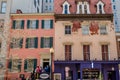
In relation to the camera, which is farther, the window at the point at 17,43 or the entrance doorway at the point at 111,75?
the window at the point at 17,43

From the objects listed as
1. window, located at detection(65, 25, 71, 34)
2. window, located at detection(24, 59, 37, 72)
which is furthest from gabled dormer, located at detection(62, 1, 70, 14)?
window, located at detection(24, 59, 37, 72)

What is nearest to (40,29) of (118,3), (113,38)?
(113,38)

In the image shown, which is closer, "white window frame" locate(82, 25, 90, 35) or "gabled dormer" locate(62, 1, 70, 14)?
"white window frame" locate(82, 25, 90, 35)

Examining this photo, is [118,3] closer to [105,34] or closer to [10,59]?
[105,34]

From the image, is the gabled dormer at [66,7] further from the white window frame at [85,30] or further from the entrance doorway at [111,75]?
the entrance doorway at [111,75]

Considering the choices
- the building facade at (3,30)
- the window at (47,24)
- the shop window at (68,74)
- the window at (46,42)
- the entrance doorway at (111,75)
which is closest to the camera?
the building facade at (3,30)

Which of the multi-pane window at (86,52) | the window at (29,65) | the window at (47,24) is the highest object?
the window at (47,24)

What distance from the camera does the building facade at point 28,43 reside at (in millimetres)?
30984

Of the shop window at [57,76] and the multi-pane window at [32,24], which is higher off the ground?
the multi-pane window at [32,24]

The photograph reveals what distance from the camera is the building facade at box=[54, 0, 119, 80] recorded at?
98.9ft

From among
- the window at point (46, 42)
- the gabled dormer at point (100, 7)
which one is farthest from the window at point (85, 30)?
the window at point (46, 42)

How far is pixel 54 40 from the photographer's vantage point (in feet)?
104

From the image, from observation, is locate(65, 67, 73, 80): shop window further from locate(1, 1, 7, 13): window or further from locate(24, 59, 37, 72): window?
locate(1, 1, 7, 13): window

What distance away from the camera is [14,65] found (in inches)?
1225
